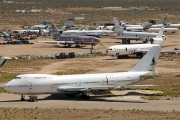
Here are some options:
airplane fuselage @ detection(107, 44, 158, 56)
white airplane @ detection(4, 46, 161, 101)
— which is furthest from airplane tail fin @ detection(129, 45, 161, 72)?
airplane fuselage @ detection(107, 44, 158, 56)

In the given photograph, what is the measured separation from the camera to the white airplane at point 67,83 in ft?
211


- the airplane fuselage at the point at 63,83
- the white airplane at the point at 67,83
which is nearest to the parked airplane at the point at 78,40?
the white airplane at the point at 67,83

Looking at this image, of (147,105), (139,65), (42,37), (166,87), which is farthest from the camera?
(42,37)

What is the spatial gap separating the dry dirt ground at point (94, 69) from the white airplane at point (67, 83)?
1195mm

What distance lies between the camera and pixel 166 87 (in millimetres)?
74188

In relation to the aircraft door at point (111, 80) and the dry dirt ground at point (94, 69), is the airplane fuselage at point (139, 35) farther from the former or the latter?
the aircraft door at point (111, 80)

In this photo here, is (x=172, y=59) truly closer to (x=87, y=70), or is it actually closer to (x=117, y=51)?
(x=117, y=51)

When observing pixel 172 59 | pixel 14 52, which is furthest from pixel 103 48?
pixel 172 59

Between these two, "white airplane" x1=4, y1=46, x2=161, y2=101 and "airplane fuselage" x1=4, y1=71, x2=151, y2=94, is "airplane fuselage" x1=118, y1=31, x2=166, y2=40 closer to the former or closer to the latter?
"white airplane" x1=4, y1=46, x2=161, y2=101

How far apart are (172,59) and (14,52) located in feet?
123

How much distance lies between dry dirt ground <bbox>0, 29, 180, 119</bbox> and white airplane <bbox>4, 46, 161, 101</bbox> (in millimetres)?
1195

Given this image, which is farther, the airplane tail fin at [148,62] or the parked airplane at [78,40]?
the parked airplane at [78,40]

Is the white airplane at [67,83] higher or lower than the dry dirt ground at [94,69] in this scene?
higher

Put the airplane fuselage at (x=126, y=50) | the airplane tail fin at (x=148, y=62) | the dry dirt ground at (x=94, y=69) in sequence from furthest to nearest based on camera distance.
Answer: the airplane fuselage at (x=126, y=50) → the airplane tail fin at (x=148, y=62) → the dry dirt ground at (x=94, y=69)
